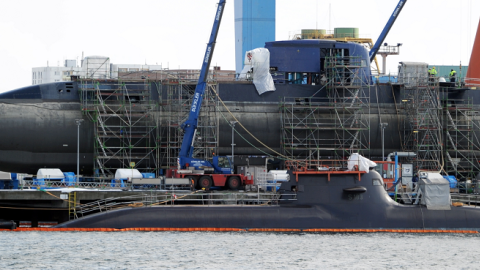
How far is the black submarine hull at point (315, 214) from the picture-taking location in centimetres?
3747

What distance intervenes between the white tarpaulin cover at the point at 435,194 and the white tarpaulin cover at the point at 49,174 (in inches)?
900

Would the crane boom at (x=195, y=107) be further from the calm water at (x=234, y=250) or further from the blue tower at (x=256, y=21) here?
the blue tower at (x=256, y=21)

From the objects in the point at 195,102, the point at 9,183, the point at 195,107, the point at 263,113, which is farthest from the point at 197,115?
the point at 9,183

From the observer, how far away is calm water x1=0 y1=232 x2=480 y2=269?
30984 millimetres

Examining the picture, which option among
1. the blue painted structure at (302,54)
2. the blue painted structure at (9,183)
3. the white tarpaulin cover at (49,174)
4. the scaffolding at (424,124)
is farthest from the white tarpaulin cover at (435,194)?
the white tarpaulin cover at (49,174)

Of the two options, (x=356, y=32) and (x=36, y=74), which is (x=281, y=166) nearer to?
(x=356, y=32)

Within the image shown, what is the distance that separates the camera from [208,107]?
5538 cm

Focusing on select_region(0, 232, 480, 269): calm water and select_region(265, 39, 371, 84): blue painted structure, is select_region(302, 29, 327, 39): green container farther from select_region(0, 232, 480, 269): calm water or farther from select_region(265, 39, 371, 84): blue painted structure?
select_region(0, 232, 480, 269): calm water

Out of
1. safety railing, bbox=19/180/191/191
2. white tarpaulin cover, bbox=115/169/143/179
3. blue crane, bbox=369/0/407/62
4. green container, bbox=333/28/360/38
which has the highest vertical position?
green container, bbox=333/28/360/38

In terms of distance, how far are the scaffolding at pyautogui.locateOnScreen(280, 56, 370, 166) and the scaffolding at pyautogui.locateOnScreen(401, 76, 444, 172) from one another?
3139mm

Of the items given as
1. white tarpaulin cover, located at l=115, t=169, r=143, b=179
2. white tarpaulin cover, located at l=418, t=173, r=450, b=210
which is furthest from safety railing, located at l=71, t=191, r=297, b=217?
white tarpaulin cover, located at l=115, t=169, r=143, b=179

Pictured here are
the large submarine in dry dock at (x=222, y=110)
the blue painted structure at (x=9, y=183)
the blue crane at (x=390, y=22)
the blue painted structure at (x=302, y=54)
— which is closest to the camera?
the blue painted structure at (x=9, y=183)

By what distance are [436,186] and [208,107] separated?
814 inches

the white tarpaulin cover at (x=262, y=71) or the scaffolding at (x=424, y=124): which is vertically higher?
the white tarpaulin cover at (x=262, y=71)
